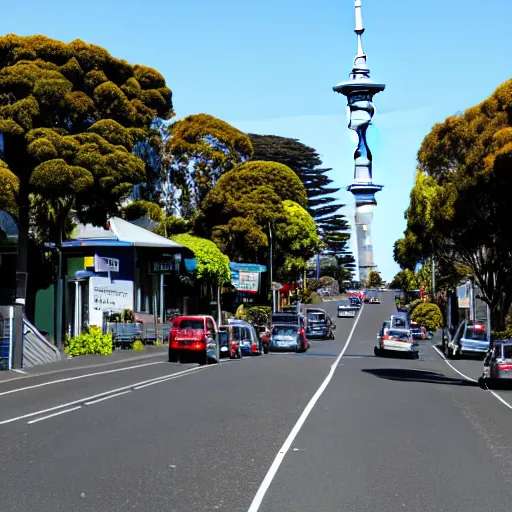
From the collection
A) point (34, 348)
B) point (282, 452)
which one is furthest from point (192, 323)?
point (282, 452)

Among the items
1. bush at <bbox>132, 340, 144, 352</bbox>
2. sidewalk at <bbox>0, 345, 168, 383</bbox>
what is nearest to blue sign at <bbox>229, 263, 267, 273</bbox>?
sidewalk at <bbox>0, 345, 168, 383</bbox>

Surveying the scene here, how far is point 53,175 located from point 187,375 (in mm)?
10011

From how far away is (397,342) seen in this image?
151 feet

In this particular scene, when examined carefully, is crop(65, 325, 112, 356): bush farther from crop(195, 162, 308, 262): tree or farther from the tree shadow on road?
crop(195, 162, 308, 262): tree

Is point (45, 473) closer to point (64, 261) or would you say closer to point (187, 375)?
point (187, 375)

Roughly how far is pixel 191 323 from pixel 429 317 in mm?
48451

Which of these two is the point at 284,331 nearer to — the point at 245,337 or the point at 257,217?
the point at 245,337

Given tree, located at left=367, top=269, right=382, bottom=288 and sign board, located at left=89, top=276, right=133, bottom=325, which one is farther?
tree, located at left=367, top=269, right=382, bottom=288

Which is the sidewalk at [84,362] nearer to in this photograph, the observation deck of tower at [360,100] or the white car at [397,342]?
the white car at [397,342]

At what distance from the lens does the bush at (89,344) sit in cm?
3853

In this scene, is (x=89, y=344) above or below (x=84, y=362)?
above

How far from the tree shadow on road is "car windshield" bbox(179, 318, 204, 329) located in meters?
6.38

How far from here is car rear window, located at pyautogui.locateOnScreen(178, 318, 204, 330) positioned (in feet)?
113

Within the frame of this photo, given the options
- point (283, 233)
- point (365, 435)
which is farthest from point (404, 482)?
point (283, 233)
